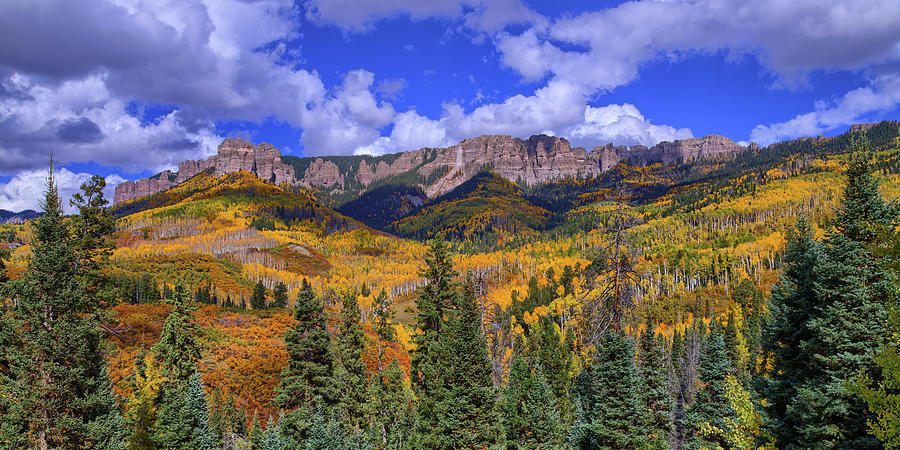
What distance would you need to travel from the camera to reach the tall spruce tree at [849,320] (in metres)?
14.8

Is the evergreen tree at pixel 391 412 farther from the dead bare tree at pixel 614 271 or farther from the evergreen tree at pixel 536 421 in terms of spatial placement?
the dead bare tree at pixel 614 271

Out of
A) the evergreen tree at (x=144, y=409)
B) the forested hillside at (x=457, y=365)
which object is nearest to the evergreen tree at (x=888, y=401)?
the forested hillside at (x=457, y=365)

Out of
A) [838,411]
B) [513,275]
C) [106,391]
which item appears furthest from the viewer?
[513,275]

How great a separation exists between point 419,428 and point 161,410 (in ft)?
47.8

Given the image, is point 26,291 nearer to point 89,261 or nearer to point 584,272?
point 89,261

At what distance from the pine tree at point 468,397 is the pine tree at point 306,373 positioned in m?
8.77

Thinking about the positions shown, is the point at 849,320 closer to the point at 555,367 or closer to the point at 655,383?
the point at 655,383

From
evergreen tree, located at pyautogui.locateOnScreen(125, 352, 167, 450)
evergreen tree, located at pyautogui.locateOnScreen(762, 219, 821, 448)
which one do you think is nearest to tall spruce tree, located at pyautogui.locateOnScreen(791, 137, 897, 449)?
evergreen tree, located at pyautogui.locateOnScreen(762, 219, 821, 448)

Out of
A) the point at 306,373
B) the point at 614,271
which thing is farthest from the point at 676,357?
the point at 306,373

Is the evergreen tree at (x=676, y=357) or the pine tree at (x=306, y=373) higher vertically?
the pine tree at (x=306, y=373)

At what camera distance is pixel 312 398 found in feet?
91.6

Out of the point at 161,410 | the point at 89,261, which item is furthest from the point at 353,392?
the point at 89,261

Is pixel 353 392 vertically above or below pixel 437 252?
below

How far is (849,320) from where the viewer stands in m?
15.4
